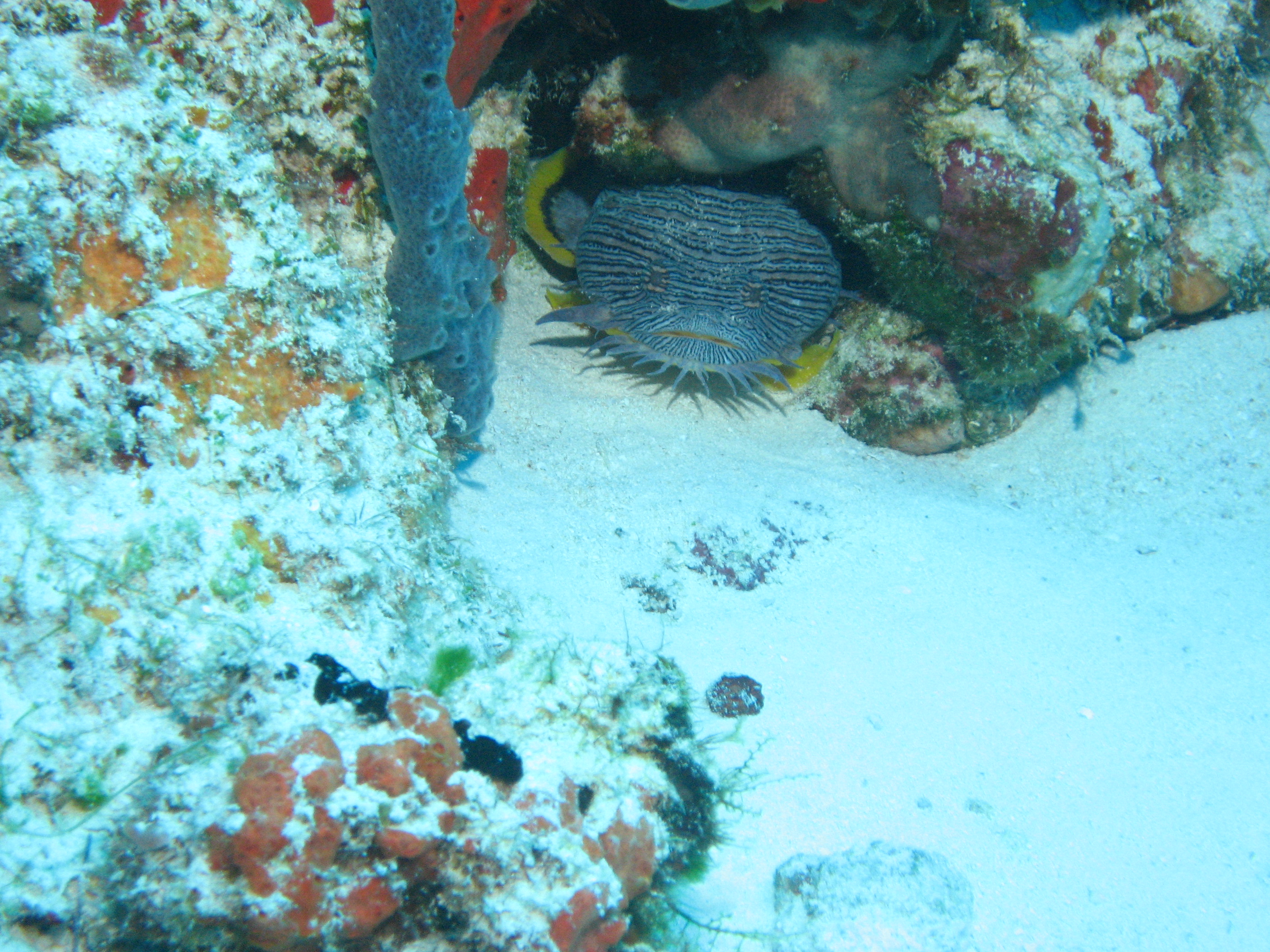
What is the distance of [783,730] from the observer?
2.42 metres

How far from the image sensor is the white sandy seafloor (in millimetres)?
2154

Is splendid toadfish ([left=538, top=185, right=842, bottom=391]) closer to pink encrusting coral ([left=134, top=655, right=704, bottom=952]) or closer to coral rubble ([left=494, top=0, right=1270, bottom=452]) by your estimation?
coral rubble ([left=494, top=0, right=1270, bottom=452])

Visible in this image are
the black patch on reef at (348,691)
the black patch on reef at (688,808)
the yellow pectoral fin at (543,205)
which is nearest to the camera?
the black patch on reef at (348,691)

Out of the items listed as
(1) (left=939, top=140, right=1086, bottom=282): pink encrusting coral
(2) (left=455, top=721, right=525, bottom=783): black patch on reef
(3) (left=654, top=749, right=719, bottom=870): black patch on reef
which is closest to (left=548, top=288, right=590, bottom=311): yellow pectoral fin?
(1) (left=939, top=140, right=1086, bottom=282): pink encrusting coral

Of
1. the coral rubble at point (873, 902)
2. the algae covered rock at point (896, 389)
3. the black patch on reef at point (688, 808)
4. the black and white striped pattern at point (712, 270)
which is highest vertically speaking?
the black and white striped pattern at point (712, 270)

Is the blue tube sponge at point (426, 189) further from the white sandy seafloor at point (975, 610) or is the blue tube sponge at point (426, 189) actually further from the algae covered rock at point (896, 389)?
the algae covered rock at point (896, 389)

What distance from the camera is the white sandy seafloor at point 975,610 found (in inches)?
84.8

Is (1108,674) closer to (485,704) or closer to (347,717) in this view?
(485,704)

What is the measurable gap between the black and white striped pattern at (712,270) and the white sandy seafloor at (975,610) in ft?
1.42

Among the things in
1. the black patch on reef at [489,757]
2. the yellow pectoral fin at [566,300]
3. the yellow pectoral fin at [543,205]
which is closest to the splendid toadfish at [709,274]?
the yellow pectoral fin at [566,300]

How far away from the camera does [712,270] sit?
165 inches

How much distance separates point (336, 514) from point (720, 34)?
10.7 ft

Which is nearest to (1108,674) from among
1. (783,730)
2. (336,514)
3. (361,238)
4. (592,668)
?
(783,730)

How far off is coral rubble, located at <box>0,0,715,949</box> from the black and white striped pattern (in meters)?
1.96
